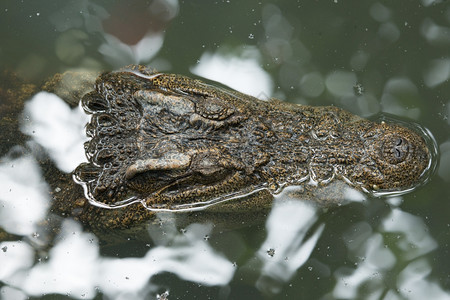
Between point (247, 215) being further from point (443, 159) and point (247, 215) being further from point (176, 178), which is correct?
point (443, 159)

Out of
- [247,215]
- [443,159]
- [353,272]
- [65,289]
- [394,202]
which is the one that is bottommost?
[65,289]

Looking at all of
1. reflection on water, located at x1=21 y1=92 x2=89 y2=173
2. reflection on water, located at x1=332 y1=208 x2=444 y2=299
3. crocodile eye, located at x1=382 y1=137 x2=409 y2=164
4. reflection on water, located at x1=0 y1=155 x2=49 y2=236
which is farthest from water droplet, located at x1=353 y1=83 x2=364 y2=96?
reflection on water, located at x1=0 y1=155 x2=49 y2=236

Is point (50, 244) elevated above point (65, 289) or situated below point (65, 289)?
above

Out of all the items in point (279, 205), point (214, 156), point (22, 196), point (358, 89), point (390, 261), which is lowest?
point (22, 196)

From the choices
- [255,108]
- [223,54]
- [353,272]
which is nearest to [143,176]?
[255,108]

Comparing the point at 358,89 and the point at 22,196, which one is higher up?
the point at 358,89

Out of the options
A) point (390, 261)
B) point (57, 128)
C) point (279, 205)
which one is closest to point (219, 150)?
point (279, 205)

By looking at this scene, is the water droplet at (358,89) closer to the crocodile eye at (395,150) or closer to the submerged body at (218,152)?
the submerged body at (218,152)

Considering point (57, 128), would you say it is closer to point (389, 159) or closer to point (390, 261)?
point (389, 159)
